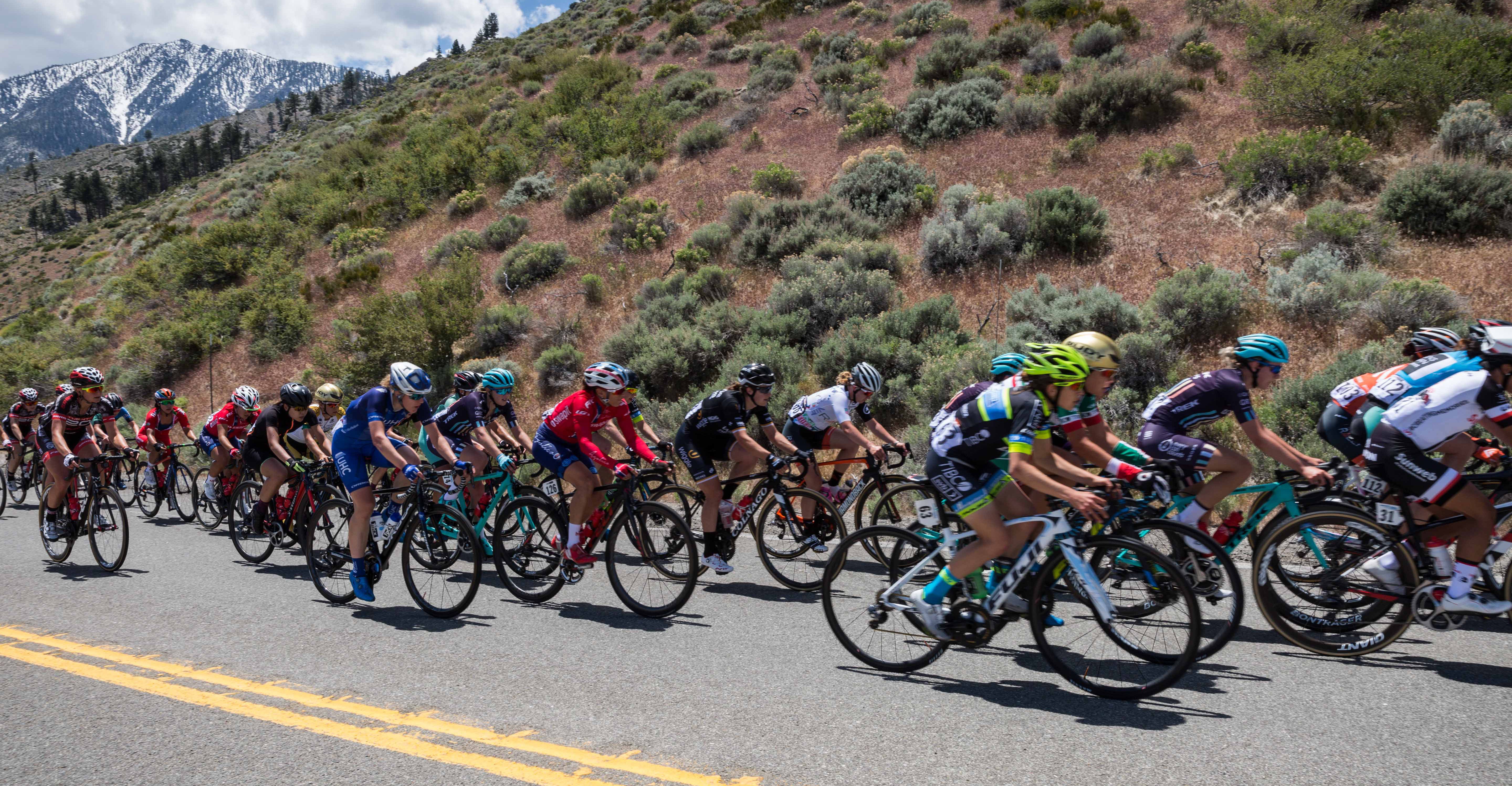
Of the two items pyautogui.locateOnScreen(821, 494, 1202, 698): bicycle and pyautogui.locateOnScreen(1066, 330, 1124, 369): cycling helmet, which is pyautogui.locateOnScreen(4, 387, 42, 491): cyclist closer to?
pyautogui.locateOnScreen(821, 494, 1202, 698): bicycle

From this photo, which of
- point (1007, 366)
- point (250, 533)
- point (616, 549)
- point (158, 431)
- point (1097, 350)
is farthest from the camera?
point (158, 431)

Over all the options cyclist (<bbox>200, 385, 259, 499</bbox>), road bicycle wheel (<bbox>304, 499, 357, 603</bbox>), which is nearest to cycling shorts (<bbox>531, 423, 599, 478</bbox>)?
road bicycle wheel (<bbox>304, 499, 357, 603</bbox>)

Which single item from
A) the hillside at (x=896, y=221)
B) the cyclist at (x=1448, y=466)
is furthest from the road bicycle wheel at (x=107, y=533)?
the cyclist at (x=1448, y=466)

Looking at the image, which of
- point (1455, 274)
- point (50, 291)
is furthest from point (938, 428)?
point (50, 291)

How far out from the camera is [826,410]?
756cm

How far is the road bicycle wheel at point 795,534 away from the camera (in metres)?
7.13

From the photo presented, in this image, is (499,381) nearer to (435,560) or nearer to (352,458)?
(352,458)

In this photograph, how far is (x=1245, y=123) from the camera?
54.5 feet

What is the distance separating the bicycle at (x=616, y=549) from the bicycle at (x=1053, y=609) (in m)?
1.54

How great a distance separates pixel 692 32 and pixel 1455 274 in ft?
102

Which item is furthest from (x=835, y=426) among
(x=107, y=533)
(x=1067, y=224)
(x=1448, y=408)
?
(x=1067, y=224)

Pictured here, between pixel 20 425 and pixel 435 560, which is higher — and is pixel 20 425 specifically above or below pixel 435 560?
above

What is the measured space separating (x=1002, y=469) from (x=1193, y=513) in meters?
1.86

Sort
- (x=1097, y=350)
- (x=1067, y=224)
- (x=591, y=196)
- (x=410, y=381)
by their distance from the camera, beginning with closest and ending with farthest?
(x=1097, y=350) < (x=410, y=381) < (x=1067, y=224) < (x=591, y=196)
